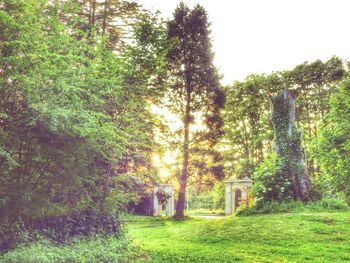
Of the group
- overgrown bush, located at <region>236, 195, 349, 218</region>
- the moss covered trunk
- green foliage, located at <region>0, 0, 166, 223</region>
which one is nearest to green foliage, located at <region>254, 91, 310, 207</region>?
the moss covered trunk

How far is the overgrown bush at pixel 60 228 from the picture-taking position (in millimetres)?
6534

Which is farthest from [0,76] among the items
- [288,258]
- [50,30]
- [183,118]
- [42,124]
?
[183,118]

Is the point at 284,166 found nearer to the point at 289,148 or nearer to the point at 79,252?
the point at 289,148

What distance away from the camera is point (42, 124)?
6484mm

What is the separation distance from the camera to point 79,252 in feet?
21.2

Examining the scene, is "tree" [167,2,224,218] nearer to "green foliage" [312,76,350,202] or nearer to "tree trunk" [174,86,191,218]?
"tree trunk" [174,86,191,218]

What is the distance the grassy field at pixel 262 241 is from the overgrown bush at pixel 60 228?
1.15 m

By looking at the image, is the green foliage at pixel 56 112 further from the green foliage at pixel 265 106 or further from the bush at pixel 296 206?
the green foliage at pixel 265 106

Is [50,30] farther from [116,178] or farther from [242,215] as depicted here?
[242,215]

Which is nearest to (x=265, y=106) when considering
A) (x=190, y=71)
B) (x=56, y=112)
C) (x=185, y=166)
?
(x=190, y=71)

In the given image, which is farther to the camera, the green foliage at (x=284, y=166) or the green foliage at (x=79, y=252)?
the green foliage at (x=284, y=166)

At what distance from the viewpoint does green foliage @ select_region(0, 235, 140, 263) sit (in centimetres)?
539

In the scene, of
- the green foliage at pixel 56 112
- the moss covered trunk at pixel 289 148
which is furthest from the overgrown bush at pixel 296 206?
the green foliage at pixel 56 112

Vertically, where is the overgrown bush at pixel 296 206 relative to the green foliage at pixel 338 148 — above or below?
below
